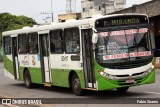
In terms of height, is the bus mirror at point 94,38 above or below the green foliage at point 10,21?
above

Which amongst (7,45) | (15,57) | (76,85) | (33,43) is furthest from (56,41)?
(7,45)

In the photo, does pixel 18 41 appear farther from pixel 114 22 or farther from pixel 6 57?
pixel 114 22

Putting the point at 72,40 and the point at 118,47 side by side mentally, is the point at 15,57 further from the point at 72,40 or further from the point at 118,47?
the point at 118,47

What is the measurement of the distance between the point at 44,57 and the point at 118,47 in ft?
16.9

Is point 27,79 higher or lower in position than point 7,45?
lower

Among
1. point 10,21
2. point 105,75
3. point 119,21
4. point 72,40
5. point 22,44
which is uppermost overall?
point 119,21

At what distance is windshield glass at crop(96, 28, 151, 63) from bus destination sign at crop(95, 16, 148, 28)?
0.28 meters

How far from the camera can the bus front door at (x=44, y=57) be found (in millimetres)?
18938

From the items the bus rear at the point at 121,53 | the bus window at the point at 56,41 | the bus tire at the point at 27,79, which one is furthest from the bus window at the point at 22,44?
the bus rear at the point at 121,53

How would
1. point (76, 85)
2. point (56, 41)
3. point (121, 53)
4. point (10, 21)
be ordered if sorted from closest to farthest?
point (121, 53) < point (76, 85) < point (56, 41) < point (10, 21)

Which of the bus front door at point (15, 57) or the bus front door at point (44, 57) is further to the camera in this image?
the bus front door at point (15, 57)

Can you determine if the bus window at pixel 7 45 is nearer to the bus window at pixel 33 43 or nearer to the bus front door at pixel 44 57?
the bus window at pixel 33 43

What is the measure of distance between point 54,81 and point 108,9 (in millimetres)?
72792

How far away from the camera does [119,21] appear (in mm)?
15195
